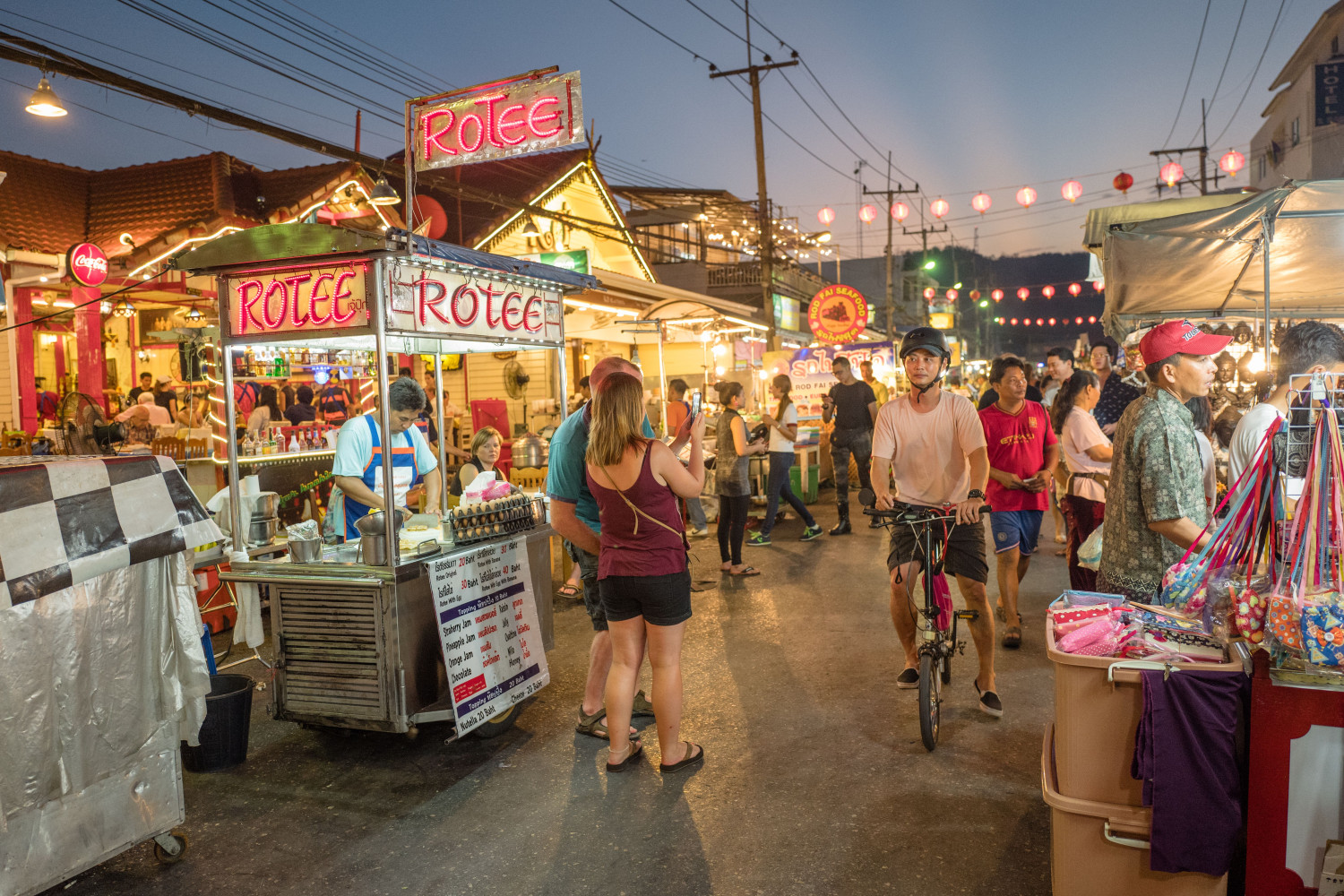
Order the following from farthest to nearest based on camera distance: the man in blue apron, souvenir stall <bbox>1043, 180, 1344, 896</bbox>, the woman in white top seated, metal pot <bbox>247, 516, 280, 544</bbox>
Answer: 1. the woman in white top seated
2. the man in blue apron
3. metal pot <bbox>247, 516, 280, 544</bbox>
4. souvenir stall <bbox>1043, 180, 1344, 896</bbox>

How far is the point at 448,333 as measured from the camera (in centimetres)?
490

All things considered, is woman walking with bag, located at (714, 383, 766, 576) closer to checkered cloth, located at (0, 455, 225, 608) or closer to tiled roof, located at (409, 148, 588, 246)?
checkered cloth, located at (0, 455, 225, 608)

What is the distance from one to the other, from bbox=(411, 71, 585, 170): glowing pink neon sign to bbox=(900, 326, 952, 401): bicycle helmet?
318 cm

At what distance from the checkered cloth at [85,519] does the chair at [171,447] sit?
569 centimetres

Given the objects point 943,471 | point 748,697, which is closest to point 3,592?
point 748,697

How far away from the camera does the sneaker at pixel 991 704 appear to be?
4730 mm

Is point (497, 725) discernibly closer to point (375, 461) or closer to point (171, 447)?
point (375, 461)

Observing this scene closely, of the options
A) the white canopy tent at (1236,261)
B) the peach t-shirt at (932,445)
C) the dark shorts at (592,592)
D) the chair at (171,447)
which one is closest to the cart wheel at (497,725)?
the dark shorts at (592,592)

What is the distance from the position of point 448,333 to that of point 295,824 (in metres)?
2.72

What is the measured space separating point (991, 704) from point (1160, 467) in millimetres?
2028

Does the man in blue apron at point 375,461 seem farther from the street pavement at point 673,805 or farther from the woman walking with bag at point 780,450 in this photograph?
the woman walking with bag at point 780,450

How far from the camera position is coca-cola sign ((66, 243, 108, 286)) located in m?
11.3

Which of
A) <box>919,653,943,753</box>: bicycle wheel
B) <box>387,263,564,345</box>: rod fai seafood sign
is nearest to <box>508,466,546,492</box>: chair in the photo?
<box>387,263,564,345</box>: rod fai seafood sign

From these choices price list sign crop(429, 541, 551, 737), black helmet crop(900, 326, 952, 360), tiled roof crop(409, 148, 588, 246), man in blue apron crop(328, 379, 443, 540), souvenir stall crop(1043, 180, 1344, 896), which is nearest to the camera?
souvenir stall crop(1043, 180, 1344, 896)
